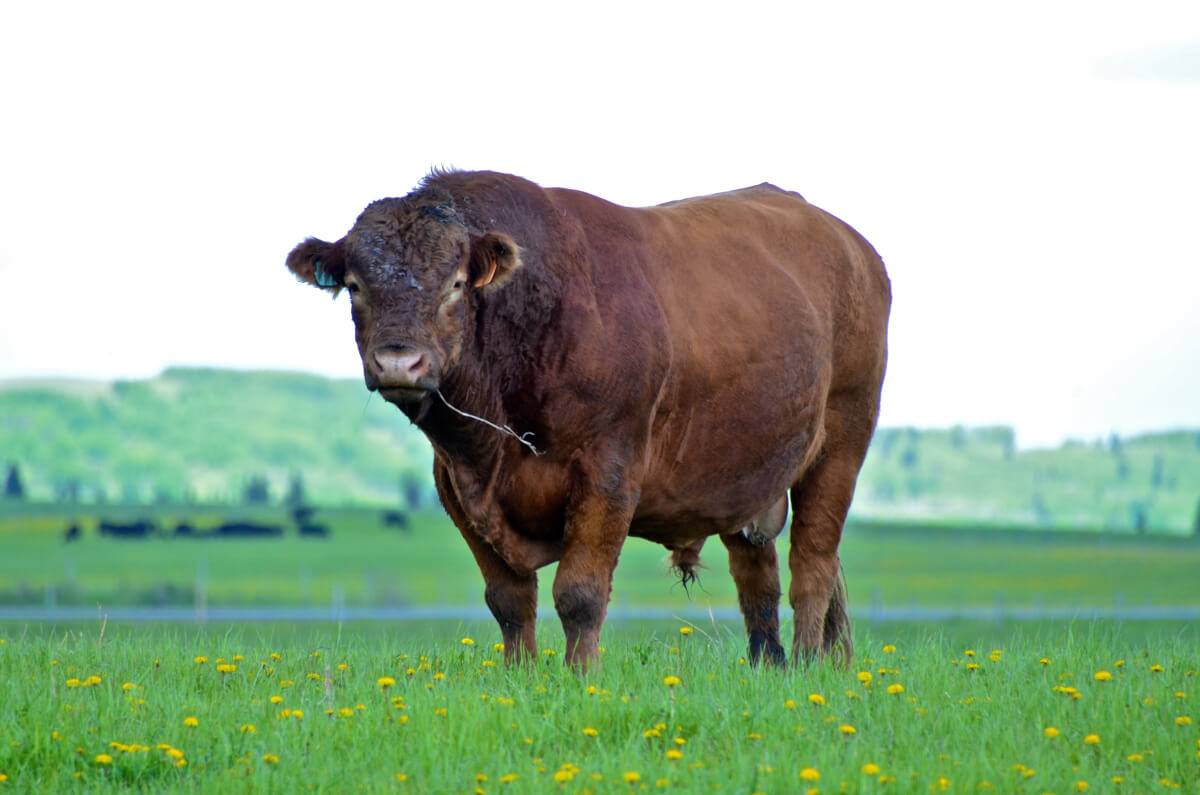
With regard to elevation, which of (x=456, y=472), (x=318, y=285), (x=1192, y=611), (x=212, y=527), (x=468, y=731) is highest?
(x=318, y=285)

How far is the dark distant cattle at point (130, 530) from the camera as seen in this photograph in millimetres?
118812

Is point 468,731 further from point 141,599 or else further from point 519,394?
point 141,599

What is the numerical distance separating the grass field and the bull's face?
7880 centimetres

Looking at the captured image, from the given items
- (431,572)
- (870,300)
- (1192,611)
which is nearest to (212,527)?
(431,572)

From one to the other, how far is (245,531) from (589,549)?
125098mm

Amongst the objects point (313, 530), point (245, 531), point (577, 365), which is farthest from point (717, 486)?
point (313, 530)

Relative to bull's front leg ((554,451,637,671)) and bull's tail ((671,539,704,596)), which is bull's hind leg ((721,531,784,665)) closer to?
bull's tail ((671,539,704,596))

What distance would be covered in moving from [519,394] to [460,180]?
1.29 m

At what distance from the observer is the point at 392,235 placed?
8.46 m

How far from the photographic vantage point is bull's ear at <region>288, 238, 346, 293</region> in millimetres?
8742

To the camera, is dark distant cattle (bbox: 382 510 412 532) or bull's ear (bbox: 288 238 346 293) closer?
bull's ear (bbox: 288 238 346 293)

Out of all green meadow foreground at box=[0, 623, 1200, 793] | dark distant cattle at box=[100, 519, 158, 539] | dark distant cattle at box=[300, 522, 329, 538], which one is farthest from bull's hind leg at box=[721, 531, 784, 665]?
dark distant cattle at box=[300, 522, 329, 538]

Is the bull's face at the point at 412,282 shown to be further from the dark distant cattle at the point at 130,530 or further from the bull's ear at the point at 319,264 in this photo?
the dark distant cattle at the point at 130,530

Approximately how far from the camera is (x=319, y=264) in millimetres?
8836
